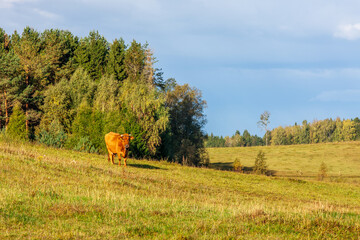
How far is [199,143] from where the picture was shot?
76.3 m

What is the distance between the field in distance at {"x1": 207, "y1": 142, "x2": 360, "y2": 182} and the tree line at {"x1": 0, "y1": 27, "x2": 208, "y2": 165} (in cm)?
3140

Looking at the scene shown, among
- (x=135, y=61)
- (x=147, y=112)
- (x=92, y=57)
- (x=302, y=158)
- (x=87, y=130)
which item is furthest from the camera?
(x=302, y=158)

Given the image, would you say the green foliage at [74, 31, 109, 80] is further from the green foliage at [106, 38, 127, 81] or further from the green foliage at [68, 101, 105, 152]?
the green foliage at [68, 101, 105, 152]

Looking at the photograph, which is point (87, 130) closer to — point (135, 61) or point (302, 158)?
point (135, 61)

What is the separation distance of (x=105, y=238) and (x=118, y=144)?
23.2 meters

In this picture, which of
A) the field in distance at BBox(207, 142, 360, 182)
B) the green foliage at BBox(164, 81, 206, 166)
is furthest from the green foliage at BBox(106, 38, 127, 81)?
the field in distance at BBox(207, 142, 360, 182)

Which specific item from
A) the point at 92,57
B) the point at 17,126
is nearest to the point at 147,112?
the point at 17,126

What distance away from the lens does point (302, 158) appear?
12888 cm

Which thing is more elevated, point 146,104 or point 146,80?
point 146,80

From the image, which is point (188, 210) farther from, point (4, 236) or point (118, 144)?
point (118, 144)

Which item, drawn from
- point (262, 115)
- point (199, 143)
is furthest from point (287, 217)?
point (262, 115)

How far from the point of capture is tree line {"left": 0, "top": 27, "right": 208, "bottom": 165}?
57281 mm

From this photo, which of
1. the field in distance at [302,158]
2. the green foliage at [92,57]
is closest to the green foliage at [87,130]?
the green foliage at [92,57]

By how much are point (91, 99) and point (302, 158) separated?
8745cm
